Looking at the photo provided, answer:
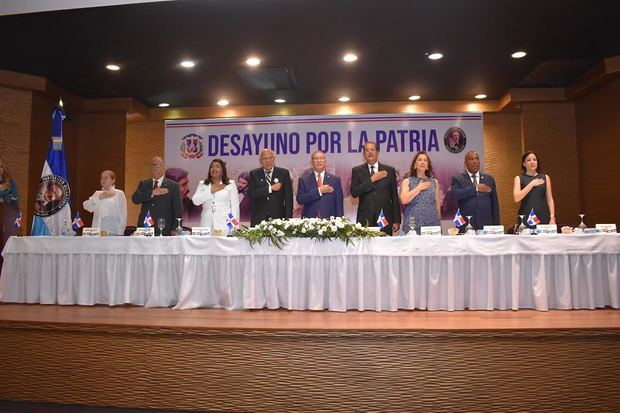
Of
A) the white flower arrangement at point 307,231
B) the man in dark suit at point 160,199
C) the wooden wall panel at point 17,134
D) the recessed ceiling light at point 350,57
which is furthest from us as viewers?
the wooden wall panel at point 17,134

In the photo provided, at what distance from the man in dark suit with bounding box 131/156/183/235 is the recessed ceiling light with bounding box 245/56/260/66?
204 cm

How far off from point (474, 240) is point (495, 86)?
176 inches

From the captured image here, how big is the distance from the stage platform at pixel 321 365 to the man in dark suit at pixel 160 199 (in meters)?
1.95

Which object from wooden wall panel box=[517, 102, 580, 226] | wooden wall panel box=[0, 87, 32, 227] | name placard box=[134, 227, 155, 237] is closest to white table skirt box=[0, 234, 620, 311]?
name placard box=[134, 227, 155, 237]

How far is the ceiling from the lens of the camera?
4605mm

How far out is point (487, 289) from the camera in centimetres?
349

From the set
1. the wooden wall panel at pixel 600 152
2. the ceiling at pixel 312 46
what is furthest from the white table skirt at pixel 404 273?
the wooden wall panel at pixel 600 152

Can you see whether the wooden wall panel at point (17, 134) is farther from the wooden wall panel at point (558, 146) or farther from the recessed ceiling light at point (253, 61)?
the wooden wall panel at point (558, 146)

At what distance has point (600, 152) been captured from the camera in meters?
6.61

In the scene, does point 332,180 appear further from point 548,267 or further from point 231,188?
point 548,267

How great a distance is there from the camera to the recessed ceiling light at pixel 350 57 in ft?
19.0

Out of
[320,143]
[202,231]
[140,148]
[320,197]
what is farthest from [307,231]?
[140,148]

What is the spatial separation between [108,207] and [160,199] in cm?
50

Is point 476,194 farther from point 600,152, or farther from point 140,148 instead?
point 140,148
